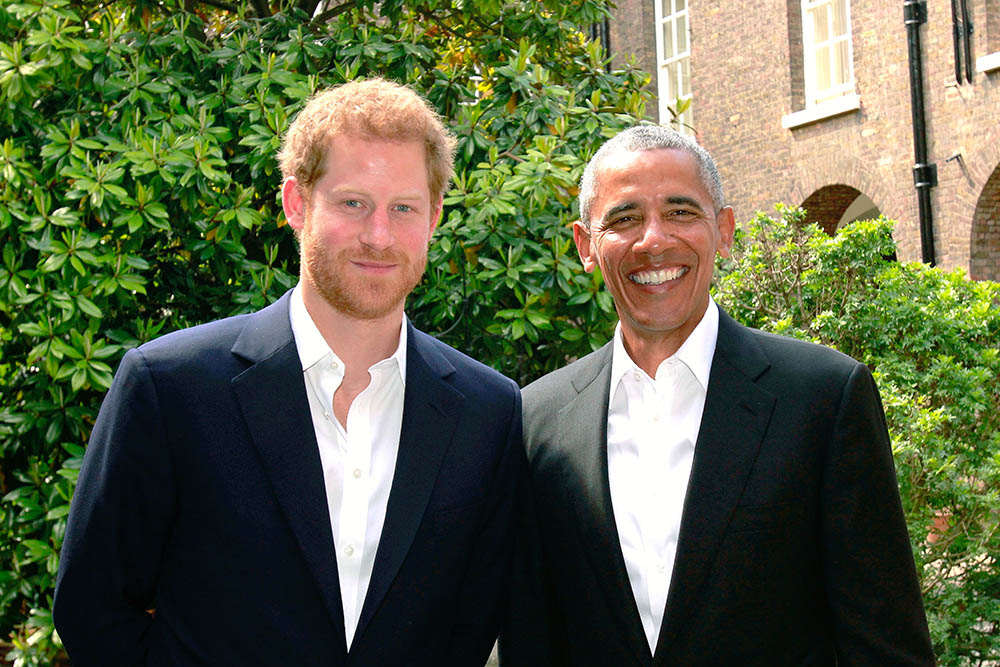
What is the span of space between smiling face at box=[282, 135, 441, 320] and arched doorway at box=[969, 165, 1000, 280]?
11.7 metres

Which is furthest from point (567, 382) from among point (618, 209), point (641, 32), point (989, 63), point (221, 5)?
point (641, 32)

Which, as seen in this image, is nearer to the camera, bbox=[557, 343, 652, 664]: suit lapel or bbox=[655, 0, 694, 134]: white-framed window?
bbox=[557, 343, 652, 664]: suit lapel

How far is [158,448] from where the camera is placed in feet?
7.75

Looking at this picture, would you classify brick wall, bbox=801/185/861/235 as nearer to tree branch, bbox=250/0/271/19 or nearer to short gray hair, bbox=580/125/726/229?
tree branch, bbox=250/0/271/19

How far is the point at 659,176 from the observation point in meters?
2.67

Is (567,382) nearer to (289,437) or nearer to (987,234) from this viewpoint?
(289,437)

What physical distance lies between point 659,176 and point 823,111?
1305cm

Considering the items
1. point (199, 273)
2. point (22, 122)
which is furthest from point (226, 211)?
point (22, 122)

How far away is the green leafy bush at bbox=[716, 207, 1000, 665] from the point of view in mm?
5031

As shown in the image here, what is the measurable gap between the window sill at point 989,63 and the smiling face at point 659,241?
36.4ft

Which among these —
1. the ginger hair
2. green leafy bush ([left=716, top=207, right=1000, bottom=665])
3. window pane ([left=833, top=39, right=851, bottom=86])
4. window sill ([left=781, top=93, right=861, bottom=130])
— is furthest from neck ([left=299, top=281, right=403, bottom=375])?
window pane ([left=833, top=39, right=851, bottom=86])

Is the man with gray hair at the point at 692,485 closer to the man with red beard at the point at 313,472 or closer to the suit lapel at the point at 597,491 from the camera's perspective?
the suit lapel at the point at 597,491

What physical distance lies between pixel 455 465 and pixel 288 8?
3.29m

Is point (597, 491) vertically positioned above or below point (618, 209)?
below
